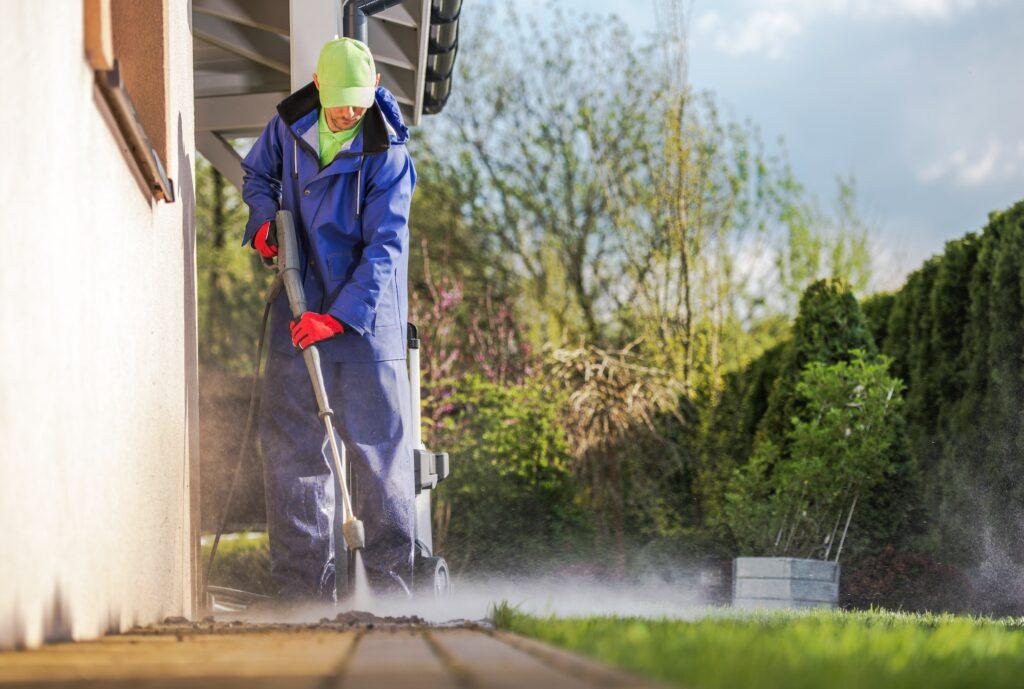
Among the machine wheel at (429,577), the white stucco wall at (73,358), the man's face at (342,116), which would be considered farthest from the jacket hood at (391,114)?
the machine wheel at (429,577)

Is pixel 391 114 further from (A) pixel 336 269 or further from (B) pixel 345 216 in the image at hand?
(A) pixel 336 269

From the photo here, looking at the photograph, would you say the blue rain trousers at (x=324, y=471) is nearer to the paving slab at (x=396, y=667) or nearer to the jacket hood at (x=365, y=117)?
the jacket hood at (x=365, y=117)

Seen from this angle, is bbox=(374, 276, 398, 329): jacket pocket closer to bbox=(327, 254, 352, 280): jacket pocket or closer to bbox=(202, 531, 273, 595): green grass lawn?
bbox=(327, 254, 352, 280): jacket pocket

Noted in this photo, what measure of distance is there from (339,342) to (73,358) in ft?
6.72

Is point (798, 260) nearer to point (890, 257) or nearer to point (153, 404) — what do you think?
point (890, 257)

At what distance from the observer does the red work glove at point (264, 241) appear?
4555 millimetres

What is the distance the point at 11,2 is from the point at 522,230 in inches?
452

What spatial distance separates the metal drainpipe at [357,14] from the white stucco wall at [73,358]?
71.1 inches

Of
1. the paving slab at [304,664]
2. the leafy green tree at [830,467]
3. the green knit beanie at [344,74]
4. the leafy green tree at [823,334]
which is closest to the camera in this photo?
the paving slab at [304,664]

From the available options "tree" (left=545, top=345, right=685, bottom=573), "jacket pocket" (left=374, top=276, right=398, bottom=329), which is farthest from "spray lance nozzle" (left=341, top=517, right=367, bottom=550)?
"tree" (left=545, top=345, right=685, bottom=573)

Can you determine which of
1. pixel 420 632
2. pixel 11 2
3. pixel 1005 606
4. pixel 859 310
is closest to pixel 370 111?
pixel 420 632

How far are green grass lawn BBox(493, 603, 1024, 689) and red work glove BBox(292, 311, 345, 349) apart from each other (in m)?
1.41

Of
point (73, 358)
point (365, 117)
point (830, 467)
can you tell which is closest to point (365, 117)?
point (365, 117)

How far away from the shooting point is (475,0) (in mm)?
14656
